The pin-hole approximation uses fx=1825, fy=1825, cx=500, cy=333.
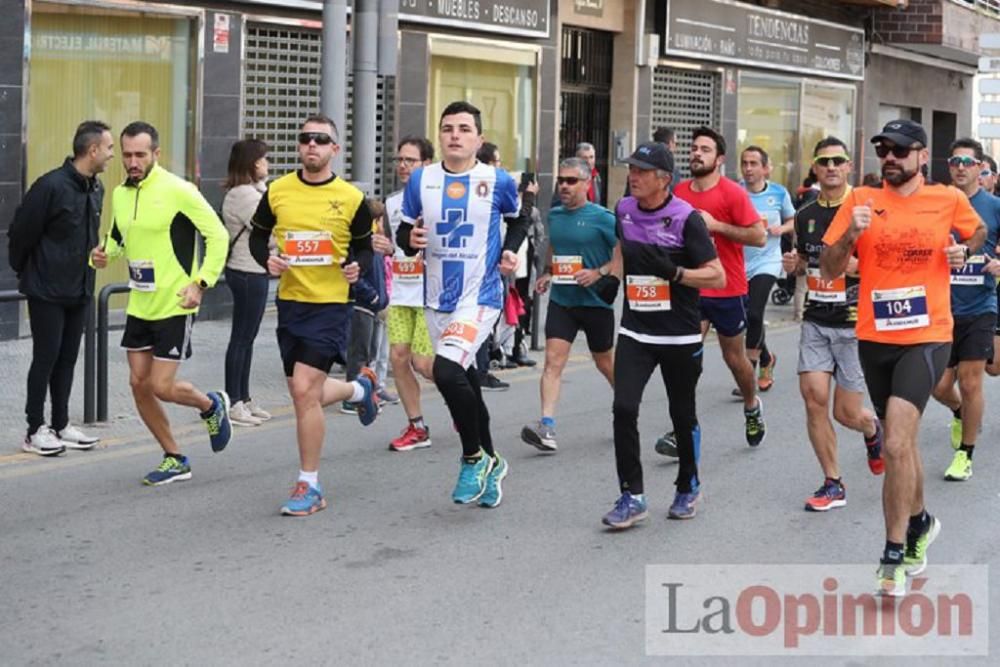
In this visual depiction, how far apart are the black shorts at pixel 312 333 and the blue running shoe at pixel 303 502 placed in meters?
0.56

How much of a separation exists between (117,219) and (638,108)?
15971 millimetres

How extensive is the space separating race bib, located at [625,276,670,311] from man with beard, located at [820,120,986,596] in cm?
104

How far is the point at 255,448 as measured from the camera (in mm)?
10555

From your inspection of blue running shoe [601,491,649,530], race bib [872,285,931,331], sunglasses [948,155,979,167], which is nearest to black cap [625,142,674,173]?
race bib [872,285,931,331]

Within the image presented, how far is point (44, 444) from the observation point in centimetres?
1005

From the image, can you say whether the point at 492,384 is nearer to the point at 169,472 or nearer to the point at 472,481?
the point at 169,472

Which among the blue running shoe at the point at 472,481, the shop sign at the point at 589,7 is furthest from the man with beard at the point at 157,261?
the shop sign at the point at 589,7

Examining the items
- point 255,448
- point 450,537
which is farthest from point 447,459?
point 450,537

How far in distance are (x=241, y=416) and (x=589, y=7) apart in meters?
13.2

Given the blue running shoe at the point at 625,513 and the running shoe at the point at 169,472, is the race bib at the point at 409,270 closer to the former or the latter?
the running shoe at the point at 169,472

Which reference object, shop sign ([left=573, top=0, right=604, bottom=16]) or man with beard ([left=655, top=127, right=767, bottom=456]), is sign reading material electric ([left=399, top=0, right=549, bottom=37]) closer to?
shop sign ([left=573, top=0, right=604, bottom=16])

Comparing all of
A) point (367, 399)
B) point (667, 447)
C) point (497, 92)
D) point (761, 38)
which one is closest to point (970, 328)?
point (667, 447)

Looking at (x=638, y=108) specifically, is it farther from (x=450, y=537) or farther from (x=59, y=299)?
(x=450, y=537)

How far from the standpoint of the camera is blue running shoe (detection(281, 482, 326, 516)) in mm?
8594
